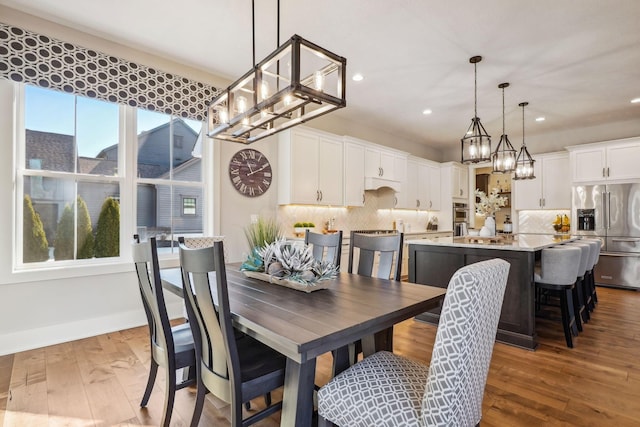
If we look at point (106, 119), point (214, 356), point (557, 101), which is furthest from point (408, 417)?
point (557, 101)

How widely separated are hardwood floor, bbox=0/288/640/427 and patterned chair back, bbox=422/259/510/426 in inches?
41.6

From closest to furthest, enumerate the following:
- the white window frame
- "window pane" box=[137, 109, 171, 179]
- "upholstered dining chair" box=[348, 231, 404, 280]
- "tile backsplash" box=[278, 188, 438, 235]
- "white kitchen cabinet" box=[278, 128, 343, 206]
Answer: "upholstered dining chair" box=[348, 231, 404, 280] < the white window frame < "window pane" box=[137, 109, 171, 179] < "white kitchen cabinet" box=[278, 128, 343, 206] < "tile backsplash" box=[278, 188, 438, 235]

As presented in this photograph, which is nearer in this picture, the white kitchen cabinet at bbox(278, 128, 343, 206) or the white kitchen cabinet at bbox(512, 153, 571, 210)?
the white kitchen cabinet at bbox(278, 128, 343, 206)

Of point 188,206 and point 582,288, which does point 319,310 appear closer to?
point 188,206

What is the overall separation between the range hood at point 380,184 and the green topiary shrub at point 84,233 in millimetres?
3880

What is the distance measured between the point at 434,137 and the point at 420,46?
13.0ft

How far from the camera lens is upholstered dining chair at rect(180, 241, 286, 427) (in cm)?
128

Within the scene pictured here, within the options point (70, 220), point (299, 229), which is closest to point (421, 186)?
point (299, 229)

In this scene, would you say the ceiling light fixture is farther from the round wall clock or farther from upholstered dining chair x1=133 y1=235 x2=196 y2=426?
the round wall clock

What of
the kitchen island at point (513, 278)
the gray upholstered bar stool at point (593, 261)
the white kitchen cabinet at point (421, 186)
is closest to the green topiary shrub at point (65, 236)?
the kitchen island at point (513, 278)

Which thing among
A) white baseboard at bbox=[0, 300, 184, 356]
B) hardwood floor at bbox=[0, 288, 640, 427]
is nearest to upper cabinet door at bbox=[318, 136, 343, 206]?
hardwood floor at bbox=[0, 288, 640, 427]

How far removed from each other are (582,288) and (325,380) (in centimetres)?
320

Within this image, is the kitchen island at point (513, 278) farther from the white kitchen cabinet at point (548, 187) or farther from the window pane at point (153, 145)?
the white kitchen cabinet at point (548, 187)

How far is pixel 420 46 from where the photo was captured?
10.6 ft
